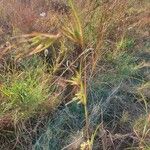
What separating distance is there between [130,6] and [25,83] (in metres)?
1.43

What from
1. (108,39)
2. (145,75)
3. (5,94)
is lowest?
(145,75)

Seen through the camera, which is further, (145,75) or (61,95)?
(145,75)

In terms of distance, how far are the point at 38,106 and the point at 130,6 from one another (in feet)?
4.84

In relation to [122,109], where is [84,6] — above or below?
above

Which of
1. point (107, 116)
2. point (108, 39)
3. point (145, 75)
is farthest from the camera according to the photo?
point (108, 39)

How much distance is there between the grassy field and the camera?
2.13 metres

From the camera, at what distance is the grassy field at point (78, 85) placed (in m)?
2.13

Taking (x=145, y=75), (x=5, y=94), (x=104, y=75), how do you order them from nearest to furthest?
(x=5, y=94) < (x=104, y=75) < (x=145, y=75)

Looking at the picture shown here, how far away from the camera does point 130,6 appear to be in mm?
3342

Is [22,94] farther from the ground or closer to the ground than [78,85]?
closer to the ground

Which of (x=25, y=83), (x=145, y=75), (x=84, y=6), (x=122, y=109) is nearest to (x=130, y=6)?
(x=84, y=6)

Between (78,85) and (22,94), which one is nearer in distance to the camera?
(78,85)

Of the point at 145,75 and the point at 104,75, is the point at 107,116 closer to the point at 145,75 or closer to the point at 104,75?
the point at 104,75

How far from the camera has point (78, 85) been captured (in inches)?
68.7
